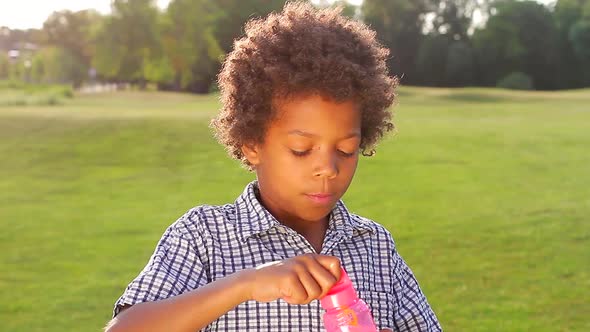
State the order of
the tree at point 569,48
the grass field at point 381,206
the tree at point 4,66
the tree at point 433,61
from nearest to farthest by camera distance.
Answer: the grass field at point 381,206 < the tree at point 4,66 < the tree at point 569,48 < the tree at point 433,61

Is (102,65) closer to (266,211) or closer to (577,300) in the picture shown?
(577,300)

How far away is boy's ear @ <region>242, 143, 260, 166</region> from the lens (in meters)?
1.92

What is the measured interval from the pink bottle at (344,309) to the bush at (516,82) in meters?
28.2

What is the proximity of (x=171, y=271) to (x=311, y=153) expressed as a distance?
1.16 feet

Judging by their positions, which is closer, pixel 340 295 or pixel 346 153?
pixel 340 295

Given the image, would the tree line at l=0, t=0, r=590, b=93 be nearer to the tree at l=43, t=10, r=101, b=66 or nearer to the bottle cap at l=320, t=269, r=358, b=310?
the tree at l=43, t=10, r=101, b=66

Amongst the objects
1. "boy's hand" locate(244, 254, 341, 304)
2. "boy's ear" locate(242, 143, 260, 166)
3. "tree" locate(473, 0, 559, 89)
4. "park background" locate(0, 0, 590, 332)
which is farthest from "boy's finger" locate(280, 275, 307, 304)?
"tree" locate(473, 0, 559, 89)

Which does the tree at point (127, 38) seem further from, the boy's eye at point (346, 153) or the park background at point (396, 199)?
the boy's eye at point (346, 153)

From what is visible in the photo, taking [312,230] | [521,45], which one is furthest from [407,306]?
[521,45]

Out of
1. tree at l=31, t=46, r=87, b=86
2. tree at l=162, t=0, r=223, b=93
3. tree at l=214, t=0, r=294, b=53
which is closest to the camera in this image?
tree at l=162, t=0, r=223, b=93

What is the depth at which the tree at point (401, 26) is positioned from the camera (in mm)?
30064

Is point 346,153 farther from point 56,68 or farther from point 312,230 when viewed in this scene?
point 56,68

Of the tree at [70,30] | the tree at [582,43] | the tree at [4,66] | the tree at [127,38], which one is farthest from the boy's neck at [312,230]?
the tree at [582,43]

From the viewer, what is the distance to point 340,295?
132 centimetres
